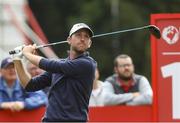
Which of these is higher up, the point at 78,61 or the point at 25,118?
the point at 78,61

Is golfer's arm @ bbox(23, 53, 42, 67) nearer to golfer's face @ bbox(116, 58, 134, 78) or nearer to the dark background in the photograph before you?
golfer's face @ bbox(116, 58, 134, 78)

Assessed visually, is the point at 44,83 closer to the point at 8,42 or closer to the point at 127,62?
the point at 127,62

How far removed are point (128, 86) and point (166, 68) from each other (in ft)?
4.36

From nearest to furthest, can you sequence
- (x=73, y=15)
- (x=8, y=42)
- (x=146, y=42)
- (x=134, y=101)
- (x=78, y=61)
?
1. (x=78, y=61)
2. (x=134, y=101)
3. (x=8, y=42)
4. (x=146, y=42)
5. (x=73, y=15)

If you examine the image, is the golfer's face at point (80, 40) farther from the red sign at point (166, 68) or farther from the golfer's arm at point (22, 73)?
the red sign at point (166, 68)

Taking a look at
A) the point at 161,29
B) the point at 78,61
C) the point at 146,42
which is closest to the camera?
the point at 78,61

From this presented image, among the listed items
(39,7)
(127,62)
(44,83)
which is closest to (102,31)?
(39,7)

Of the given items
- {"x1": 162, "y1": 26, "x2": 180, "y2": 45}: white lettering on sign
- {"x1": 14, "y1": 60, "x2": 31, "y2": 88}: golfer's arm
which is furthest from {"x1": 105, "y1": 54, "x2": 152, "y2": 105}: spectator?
{"x1": 14, "y1": 60, "x2": 31, "y2": 88}: golfer's arm

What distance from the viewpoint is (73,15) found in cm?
4181

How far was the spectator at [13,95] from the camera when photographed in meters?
11.9

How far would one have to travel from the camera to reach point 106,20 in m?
41.1

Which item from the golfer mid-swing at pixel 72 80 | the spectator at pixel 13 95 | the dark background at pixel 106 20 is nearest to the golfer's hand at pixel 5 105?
the spectator at pixel 13 95

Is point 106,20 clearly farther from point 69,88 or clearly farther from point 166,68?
point 69,88

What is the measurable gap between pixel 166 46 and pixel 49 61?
194 cm
